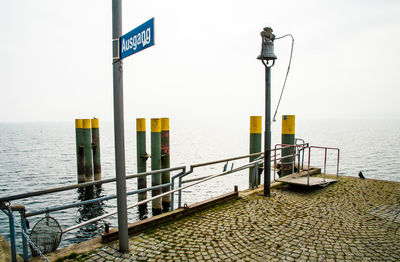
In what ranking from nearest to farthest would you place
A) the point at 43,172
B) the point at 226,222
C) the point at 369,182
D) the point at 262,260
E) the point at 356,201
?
the point at 262,260 < the point at 226,222 < the point at 356,201 < the point at 369,182 < the point at 43,172

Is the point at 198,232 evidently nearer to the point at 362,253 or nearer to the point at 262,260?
the point at 262,260

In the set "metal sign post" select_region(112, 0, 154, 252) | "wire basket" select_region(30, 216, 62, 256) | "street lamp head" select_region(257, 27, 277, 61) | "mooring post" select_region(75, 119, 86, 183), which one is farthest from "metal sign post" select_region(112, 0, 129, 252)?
"mooring post" select_region(75, 119, 86, 183)

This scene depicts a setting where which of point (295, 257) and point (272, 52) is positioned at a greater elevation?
point (272, 52)

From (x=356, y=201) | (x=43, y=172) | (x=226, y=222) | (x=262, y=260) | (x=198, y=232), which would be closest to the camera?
(x=262, y=260)

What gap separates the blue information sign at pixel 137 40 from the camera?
3129 millimetres

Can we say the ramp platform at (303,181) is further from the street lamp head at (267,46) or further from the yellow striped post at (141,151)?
the yellow striped post at (141,151)

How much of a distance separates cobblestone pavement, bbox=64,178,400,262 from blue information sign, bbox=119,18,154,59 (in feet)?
8.95

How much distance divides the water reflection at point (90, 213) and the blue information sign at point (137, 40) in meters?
7.92

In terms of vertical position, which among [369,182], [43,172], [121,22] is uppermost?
[121,22]

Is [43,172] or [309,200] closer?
[309,200]

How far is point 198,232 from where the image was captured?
4422mm

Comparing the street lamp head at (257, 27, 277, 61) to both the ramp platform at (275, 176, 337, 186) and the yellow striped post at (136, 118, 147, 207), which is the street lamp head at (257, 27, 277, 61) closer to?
the ramp platform at (275, 176, 337, 186)

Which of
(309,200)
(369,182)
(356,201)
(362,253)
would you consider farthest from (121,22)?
Answer: (369,182)

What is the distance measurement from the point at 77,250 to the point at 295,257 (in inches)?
119
